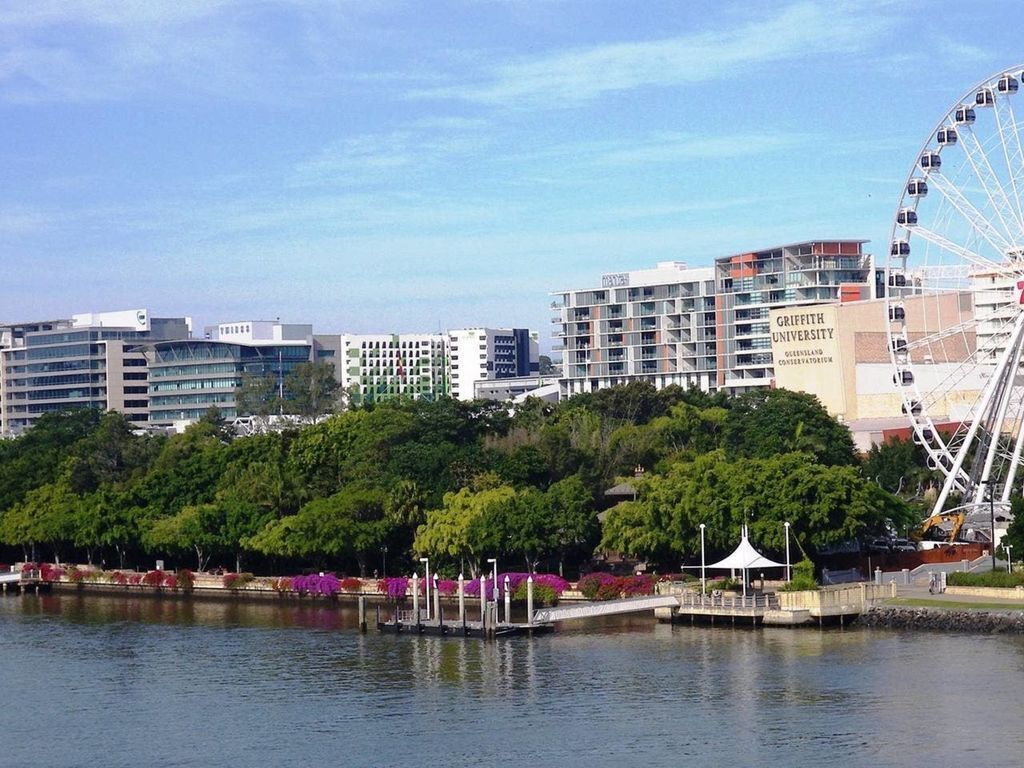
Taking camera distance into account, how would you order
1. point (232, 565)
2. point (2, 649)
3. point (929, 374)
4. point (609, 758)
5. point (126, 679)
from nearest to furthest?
point (609, 758), point (126, 679), point (2, 649), point (232, 565), point (929, 374)

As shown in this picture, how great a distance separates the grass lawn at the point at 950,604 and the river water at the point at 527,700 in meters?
3.18

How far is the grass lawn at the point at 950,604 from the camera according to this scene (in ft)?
261

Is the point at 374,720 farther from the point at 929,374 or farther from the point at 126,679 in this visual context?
the point at 929,374

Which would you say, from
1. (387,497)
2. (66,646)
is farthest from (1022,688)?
(387,497)

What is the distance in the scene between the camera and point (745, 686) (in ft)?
221

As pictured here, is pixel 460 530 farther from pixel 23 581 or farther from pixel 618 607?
pixel 23 581

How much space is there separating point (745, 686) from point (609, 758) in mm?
12110

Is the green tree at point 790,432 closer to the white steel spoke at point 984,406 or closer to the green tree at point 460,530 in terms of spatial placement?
the white steel spoke at point 984,406

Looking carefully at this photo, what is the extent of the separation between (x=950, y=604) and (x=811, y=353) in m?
80.9

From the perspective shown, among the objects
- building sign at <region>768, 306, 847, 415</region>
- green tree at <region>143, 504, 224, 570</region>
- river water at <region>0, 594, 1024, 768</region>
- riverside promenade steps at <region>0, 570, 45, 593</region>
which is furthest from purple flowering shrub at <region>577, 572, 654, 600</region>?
building sign at <region>768, 306, 847, 415</region>

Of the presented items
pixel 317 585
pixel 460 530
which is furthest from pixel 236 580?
pixel 460 530

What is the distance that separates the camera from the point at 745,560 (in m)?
86.6

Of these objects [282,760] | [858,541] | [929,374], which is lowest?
[282,760]

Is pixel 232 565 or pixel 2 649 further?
pixel 232 565
